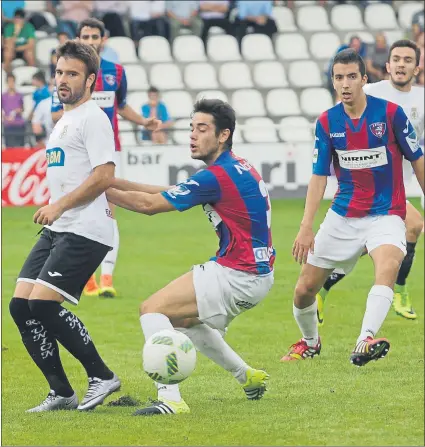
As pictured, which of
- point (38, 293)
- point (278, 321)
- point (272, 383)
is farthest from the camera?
point (278, 321)

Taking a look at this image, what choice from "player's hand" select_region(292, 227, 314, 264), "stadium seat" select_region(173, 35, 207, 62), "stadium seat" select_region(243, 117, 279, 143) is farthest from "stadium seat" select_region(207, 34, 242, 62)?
"player's hand" select_region(292, 227, 314, 264)

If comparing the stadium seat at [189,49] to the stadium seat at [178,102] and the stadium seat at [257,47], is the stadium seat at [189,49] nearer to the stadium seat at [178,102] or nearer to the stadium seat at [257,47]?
the stadium seat at [257,47]

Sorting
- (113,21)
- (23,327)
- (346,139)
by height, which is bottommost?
(23,327)

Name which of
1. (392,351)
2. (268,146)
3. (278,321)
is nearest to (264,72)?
(268,146)

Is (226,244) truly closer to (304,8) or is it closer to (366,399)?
(366,399)

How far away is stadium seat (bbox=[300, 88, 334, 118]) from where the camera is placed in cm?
2298

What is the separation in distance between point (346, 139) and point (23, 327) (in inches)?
99.1

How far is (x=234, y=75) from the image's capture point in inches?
916

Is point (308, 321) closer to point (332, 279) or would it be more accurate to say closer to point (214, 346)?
point (332, 279)

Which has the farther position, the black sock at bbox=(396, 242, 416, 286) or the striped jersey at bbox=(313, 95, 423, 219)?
the black sock at bbox=(396, 242, 416, 286)

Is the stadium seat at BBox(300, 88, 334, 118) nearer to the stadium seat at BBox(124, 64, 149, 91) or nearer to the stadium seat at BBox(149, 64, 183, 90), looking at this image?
the stadium seat at BBox(149, 64, 183, 90)

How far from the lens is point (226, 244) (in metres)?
6.86

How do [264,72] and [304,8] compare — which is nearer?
[264,72]

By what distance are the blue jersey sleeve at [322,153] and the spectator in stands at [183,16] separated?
15948 millimetres
